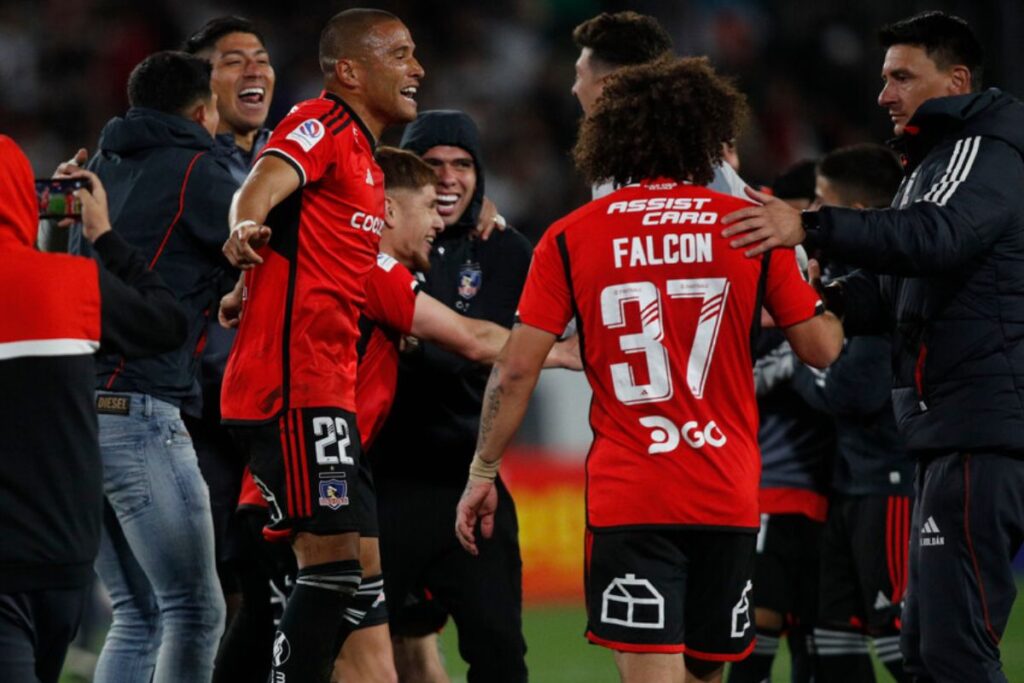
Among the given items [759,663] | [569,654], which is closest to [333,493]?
[759,663]

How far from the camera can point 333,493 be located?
4910 millimetres

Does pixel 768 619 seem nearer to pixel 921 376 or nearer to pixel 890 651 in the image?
pixel 890 651

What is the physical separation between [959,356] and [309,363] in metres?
2.08

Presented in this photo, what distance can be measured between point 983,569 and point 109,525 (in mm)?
3104

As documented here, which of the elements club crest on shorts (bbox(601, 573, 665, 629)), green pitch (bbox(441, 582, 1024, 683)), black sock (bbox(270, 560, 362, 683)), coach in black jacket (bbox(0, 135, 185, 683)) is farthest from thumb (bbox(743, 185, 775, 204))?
green pitch (bbox(441, 582, 1024, 683))

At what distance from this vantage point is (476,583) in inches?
221

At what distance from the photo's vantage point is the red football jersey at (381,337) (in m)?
5.41

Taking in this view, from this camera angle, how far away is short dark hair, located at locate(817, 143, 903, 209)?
22.7 feet

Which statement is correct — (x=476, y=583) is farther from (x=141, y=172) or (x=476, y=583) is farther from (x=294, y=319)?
(x=141, y=172)

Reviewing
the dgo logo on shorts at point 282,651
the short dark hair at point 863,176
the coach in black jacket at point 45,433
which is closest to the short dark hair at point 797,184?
the short dark hair at point 863,176

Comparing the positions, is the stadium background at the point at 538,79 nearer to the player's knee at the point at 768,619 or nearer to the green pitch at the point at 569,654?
the green pitch at the point at 569,654

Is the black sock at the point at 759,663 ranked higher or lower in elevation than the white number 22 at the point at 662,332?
lower

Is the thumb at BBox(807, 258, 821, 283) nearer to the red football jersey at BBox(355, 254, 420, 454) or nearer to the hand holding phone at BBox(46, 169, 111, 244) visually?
the red football jersey at BBox(355, 254, 420, 454)

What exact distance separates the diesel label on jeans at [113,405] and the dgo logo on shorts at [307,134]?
1312 mm
